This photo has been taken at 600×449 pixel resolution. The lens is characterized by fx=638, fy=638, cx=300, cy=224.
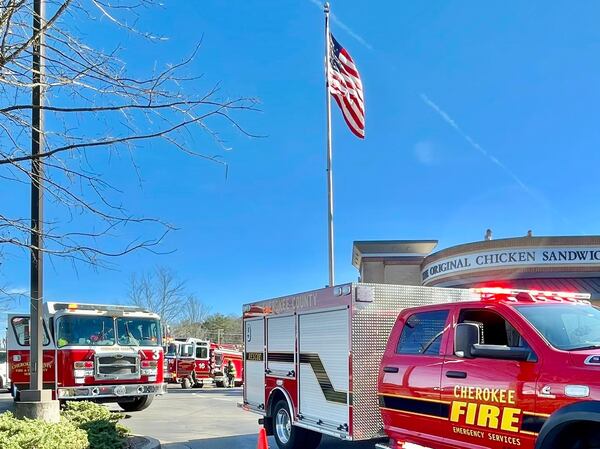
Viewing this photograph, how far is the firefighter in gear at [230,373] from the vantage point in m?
30.0

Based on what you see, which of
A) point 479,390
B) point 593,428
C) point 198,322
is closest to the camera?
point 593,428

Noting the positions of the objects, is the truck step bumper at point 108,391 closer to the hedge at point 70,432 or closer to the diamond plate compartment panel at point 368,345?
the hedge at point 70,432

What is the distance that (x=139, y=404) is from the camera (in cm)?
1588

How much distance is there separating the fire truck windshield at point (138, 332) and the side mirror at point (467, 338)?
437 inches

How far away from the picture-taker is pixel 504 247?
23.0 meters

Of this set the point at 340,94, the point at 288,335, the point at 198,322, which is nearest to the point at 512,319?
the point at 288,335

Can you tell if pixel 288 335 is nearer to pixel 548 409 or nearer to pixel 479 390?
pixel 479 390

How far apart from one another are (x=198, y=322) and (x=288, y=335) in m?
56.1

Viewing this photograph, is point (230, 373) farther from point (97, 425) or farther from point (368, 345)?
point (368, 345)

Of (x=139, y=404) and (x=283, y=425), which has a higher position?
(x=283, y=425)

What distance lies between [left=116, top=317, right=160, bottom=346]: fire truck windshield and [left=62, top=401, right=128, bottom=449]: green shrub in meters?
4.81

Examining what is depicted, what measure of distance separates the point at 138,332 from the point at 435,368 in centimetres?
1074

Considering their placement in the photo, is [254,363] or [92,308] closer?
[254,363]

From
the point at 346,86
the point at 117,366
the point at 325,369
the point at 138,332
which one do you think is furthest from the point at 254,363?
the point at 346,86
